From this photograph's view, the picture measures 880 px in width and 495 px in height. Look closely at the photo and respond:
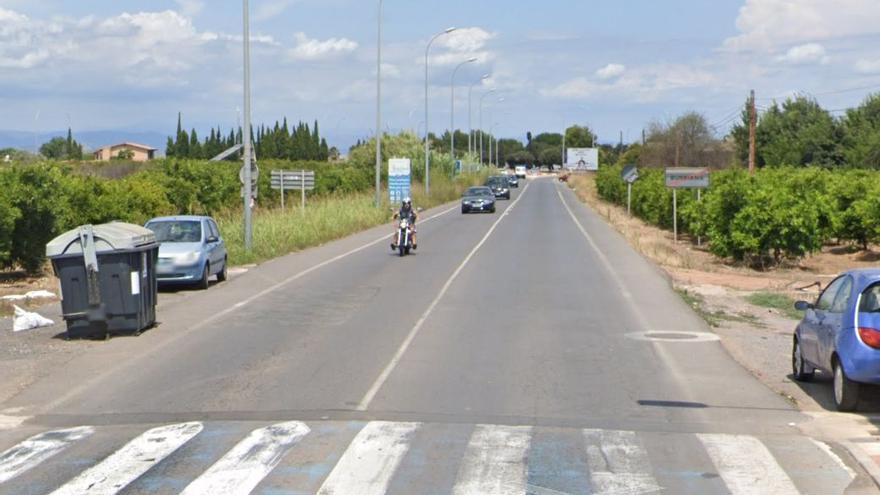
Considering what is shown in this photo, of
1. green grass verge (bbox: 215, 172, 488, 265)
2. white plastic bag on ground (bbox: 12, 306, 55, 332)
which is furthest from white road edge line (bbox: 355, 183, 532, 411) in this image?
green grass verge (bbox: 215, 172, 488, 265)

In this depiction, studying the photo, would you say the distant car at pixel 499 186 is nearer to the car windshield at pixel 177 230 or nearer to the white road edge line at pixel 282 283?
the white road edge line at pixel 282 283

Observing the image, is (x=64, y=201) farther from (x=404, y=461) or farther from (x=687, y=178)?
(x=687, y=178)

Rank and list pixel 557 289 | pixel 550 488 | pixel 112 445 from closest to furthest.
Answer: pixel 550 488 < pixel 112 445 < pixel 557 289

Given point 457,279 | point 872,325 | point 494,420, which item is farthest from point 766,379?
point 457,279

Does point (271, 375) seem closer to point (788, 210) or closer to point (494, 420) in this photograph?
point (494, 420)

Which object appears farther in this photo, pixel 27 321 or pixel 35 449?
pixel 27 321

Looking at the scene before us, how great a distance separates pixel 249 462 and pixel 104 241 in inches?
320

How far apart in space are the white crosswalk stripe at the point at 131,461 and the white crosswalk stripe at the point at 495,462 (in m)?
2.34

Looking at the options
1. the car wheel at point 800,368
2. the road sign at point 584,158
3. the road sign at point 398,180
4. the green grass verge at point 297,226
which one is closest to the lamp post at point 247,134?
the green grass verge at point 297,226

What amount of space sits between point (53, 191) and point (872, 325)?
1956cm

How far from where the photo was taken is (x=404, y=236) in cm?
3203

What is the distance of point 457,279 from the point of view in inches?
1003

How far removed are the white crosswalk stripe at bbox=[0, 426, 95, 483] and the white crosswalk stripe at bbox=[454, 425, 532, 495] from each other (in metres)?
3.28

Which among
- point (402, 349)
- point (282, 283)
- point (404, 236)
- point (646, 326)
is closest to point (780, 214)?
point (404, 236)
